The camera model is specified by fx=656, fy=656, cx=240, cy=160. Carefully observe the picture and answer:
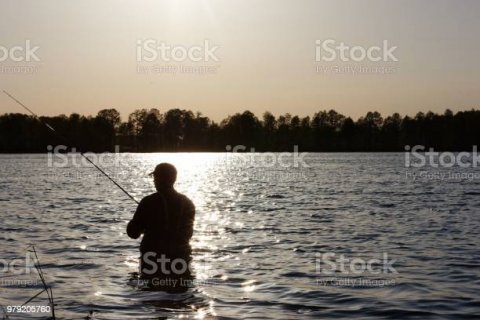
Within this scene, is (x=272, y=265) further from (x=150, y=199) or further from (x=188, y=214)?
(x=150, y=199)

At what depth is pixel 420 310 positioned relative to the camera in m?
11.5

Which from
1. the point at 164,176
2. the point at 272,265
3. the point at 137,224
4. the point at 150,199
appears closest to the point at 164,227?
the point at 137,224

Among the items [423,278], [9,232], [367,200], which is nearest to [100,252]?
[9,232]

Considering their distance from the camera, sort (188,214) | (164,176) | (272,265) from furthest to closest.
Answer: (272,265) < (188,214) < (164,176)

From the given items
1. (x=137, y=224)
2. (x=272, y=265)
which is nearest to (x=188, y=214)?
(x=137, y=224)

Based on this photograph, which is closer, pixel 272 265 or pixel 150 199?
pixel 150 199

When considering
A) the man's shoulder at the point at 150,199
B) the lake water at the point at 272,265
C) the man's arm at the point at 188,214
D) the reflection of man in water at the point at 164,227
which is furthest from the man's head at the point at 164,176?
the lake water at the point at 272,265

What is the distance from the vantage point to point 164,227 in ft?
41.3

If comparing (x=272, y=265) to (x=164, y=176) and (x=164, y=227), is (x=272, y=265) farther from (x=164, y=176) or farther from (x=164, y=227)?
(x=164, y=176)

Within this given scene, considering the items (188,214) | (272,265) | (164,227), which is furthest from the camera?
(272,265)

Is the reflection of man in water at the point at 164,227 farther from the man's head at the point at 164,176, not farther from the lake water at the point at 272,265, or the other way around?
the lake water at the point at 272,265

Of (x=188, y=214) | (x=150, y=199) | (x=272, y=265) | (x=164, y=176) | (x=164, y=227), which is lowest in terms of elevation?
(x=272, y=265)

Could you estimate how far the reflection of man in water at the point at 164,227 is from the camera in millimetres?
12344

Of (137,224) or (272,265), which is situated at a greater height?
(137,224)
